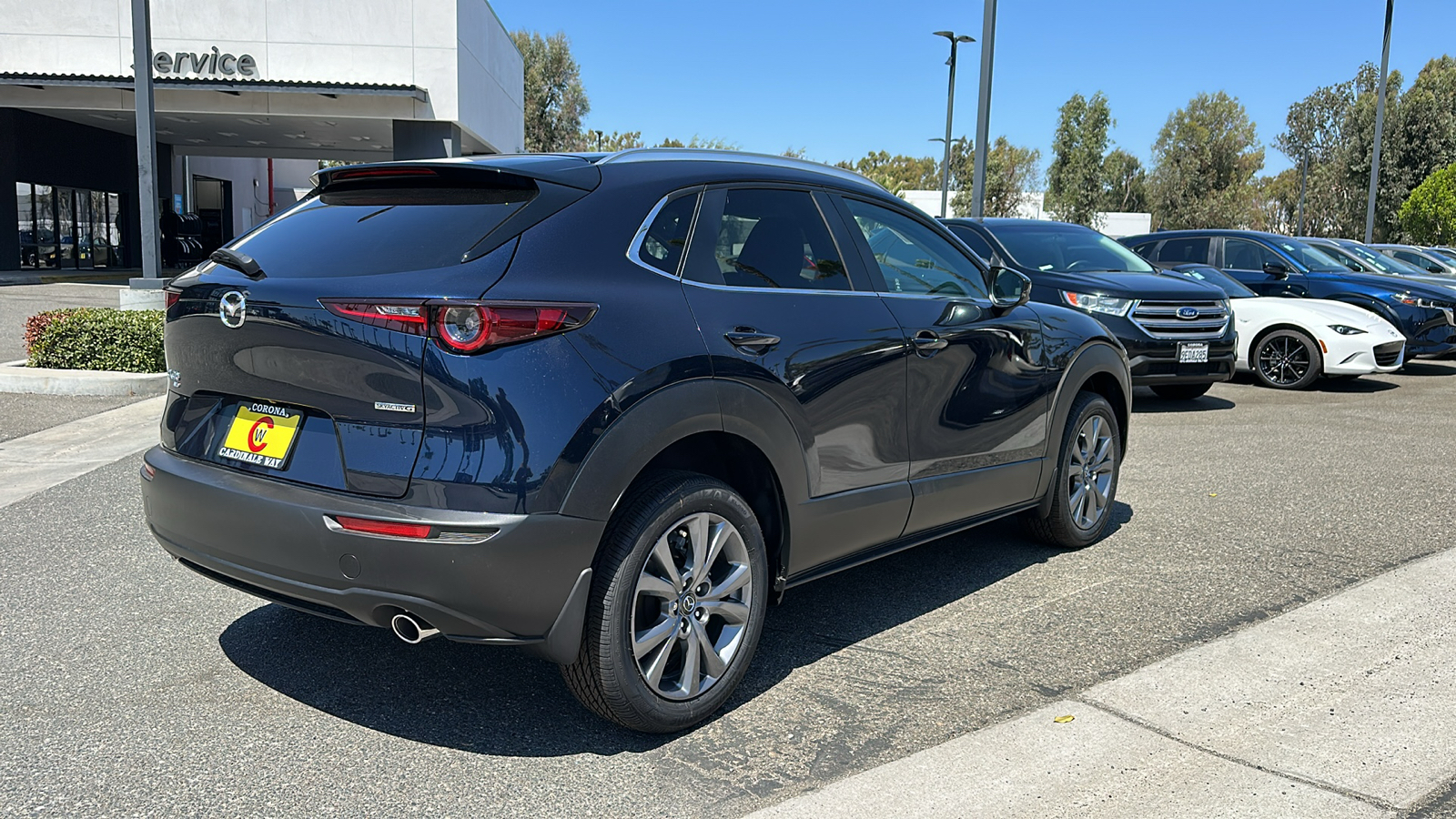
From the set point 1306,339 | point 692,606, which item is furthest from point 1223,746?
point 1306,339

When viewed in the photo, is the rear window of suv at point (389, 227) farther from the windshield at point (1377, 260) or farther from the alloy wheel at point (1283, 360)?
the windshield at point (1377, 260)

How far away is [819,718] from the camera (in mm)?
3539

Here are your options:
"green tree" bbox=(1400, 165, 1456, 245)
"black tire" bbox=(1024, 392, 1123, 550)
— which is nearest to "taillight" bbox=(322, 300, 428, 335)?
"black tire" bbox=(1024, 392, 1123, 550)

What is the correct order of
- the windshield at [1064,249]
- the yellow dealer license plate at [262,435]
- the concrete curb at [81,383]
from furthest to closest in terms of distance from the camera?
the windshield at [1064,249] < the concrete curb at [81,383] < the yellow dealer license plate at [262,435]

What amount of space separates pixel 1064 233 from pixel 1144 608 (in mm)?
7196

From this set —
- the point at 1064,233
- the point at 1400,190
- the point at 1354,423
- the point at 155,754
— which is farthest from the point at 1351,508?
the point at 1400,190

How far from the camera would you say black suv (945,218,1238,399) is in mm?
9922

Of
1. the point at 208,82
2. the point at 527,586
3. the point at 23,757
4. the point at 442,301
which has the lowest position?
the point at 23,757

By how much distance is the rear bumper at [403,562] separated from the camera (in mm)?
2904

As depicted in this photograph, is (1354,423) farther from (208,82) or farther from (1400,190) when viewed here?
(1400,190)

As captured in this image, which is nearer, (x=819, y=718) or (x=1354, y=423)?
(x=819, y=718)

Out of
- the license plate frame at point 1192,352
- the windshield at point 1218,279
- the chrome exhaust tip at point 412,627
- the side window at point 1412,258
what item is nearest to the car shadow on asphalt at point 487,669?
the chrome exhaust tip at point 412,627

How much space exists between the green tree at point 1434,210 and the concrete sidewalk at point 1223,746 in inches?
1465

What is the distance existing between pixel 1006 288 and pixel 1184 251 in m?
11.1
